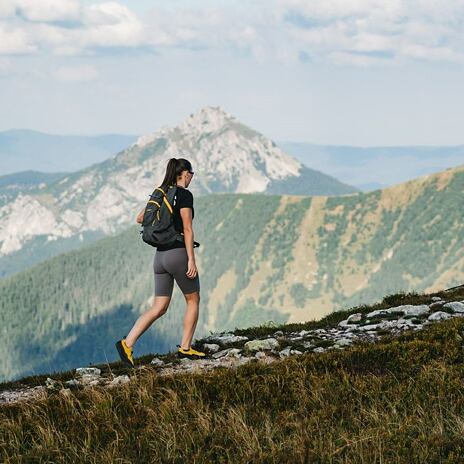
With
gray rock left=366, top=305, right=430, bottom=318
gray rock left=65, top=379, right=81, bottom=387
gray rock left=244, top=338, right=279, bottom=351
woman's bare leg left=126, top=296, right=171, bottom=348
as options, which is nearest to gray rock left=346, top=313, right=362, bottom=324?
gray rock left=366, top=305, right=430, bottom=318

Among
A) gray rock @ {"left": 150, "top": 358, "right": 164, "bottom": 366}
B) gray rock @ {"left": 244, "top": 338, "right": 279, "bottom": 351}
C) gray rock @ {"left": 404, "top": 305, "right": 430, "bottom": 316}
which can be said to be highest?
gray rock @ {"left": 404, "top": 305, "right": 430, "bottom": 316}

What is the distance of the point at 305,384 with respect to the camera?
33.9 feet

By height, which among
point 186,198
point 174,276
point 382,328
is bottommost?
point 382,328

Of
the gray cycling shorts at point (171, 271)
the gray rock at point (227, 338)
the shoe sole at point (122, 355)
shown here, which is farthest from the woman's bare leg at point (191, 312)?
the gray rock at point (227, 338)

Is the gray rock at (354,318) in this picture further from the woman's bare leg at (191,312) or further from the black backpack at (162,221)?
the black backpack at (162,221)

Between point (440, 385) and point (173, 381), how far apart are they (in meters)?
4.18

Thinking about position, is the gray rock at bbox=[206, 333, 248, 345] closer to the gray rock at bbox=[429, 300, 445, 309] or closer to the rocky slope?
the rocky slope

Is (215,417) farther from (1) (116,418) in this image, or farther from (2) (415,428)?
(2) (415,428)

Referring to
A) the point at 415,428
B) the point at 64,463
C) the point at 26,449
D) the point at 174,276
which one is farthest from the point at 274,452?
the point at 174,276

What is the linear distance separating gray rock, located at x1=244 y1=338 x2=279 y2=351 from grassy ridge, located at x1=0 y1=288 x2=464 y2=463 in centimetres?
271

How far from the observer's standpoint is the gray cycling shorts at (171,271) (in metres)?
13.4

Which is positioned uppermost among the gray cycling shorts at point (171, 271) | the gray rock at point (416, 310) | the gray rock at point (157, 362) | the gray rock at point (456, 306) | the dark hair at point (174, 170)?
the dark hair at point (174, 170)

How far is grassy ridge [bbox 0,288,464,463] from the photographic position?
25.6ft

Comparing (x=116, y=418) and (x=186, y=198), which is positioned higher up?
(x=186, y=198)
